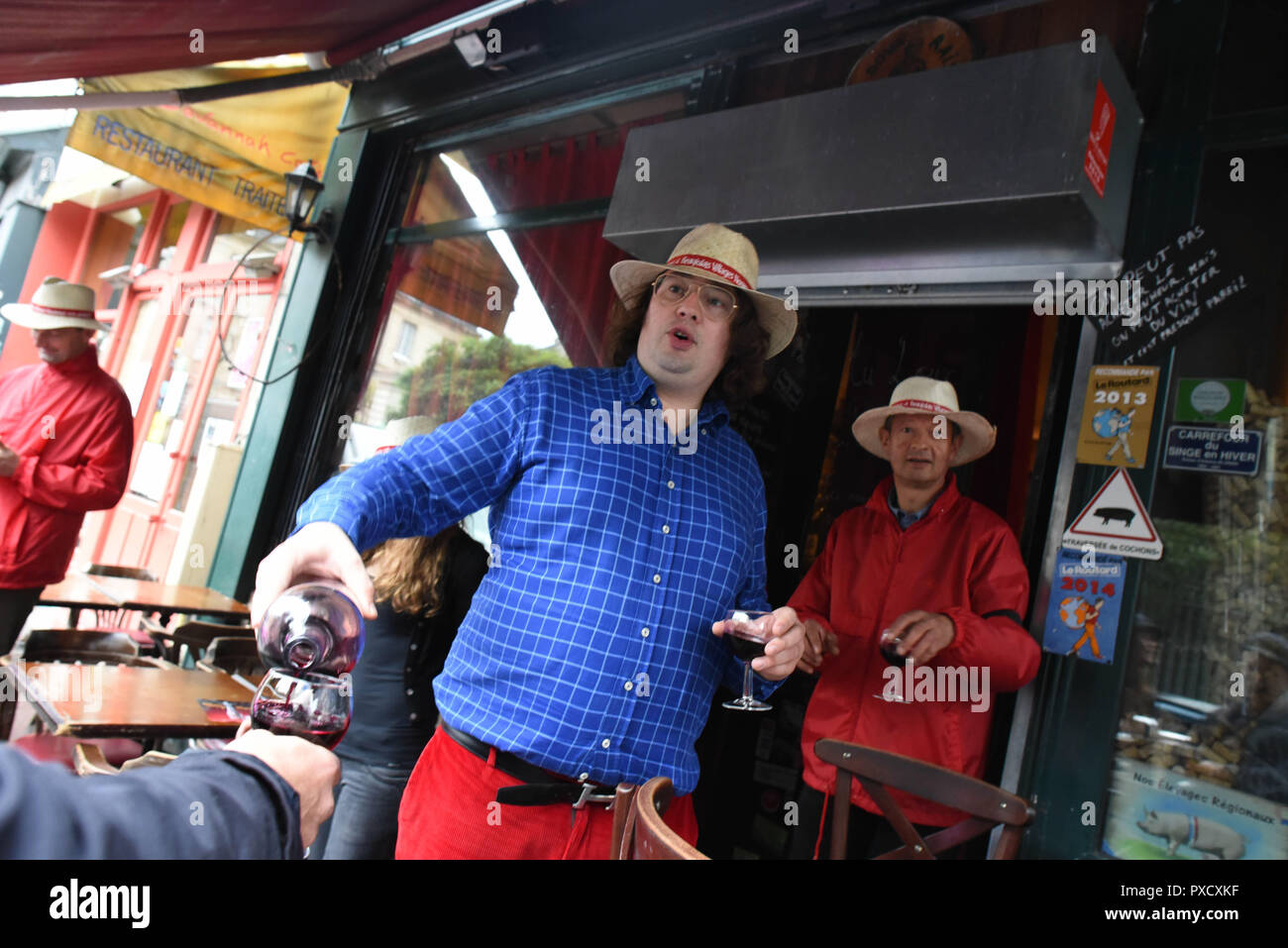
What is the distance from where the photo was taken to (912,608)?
246cm

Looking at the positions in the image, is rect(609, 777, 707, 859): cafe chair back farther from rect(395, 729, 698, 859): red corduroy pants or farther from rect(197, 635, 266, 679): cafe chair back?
rect(197, 635, 266, 679): cafe chair back

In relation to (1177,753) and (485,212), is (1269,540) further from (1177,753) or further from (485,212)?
(485,212)

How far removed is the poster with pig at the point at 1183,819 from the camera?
1.92 m

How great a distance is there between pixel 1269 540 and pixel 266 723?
2236mm

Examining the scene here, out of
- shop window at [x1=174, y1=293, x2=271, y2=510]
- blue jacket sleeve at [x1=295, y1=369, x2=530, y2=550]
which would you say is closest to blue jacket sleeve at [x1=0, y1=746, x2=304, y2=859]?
blue jacket sleeve at [x1=295, y1=369, x2=530, y2=550]

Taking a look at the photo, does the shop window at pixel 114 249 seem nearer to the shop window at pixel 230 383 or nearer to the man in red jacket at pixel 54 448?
the shop window at pixel 230 383

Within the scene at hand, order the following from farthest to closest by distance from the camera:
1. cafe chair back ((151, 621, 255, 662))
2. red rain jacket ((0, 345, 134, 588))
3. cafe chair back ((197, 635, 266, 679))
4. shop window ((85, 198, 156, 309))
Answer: shop window ((85, 198, 156, 309))
cafe chair back ((151, 621, 255, 662))
red rain jacket ((0, 345, 134, 588))
cafe chair back ((197, 635, 266, 679))

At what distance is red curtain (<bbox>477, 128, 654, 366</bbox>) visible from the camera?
3.91 metres

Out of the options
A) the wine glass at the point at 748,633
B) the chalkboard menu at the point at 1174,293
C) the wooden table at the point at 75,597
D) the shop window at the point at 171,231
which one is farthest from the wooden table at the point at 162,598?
the shop window at the point at 171,231

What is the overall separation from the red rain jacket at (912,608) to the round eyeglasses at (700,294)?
37.8 inches

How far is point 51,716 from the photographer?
93.2 inches

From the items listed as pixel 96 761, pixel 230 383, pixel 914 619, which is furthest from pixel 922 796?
pixel 230 383

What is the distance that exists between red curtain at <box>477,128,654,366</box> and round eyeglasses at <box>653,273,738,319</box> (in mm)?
1695
